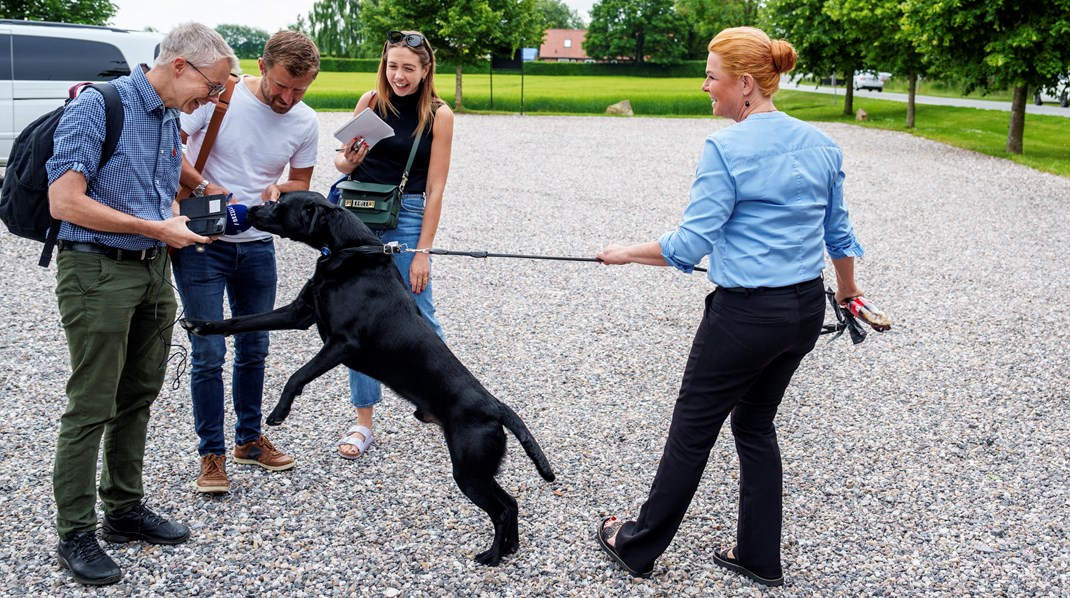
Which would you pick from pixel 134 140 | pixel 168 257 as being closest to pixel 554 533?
pixel 168 257

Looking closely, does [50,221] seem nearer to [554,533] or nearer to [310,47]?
[310,47]

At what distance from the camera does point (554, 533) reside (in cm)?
357

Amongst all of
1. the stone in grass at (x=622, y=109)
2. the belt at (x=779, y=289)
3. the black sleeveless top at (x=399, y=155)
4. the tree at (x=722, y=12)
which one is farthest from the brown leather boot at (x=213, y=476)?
the tree at (x=722, y=12)

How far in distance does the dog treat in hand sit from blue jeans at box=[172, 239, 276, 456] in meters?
2.49

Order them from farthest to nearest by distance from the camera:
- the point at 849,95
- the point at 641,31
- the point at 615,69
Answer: the point at 641,31
the point at 615,69
the point at 849,95

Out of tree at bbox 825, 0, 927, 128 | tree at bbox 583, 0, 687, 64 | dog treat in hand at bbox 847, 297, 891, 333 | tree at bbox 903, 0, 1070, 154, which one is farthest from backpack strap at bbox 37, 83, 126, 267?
tree at bbox 583, 0, 687, 64

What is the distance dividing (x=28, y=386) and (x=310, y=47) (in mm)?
3315

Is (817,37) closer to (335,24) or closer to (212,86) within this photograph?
(212,86)

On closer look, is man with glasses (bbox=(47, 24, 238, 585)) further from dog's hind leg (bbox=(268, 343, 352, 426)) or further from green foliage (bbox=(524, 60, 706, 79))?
green foliage (bbox=(524, 60, 706, 79))

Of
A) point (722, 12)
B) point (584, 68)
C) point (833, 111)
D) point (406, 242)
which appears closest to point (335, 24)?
point (584, 68)

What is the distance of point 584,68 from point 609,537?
65713mm

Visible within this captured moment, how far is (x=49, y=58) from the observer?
411 inches

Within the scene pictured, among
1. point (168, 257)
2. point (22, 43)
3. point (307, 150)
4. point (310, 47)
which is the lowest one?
point (168, 257)

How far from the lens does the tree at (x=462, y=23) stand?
29.0m
